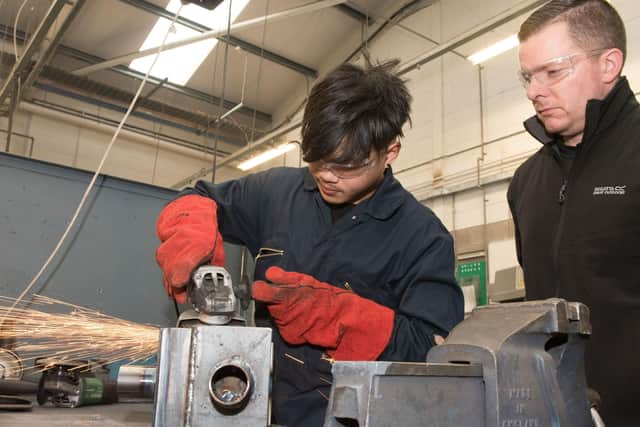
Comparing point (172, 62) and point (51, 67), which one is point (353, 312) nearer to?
point (172, 62)

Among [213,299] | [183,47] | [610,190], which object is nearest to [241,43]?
[183,47]

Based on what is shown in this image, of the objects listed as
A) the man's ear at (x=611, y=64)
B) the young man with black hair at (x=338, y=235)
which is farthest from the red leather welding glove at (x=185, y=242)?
the man's ear at (x=611, y=64)

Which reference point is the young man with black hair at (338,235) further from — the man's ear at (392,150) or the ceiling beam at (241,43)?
the ceiling beam at (241,43)

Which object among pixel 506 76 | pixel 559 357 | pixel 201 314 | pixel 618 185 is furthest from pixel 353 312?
pixel 506 76

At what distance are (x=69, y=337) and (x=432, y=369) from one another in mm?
2264

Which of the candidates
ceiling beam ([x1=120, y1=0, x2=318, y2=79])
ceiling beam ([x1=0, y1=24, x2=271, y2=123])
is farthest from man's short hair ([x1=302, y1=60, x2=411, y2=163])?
ceiling beam ([x1=0, y1=24, x2=271, y2=123])

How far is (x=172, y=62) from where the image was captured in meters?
7.30

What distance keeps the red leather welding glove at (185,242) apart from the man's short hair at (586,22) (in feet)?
3.61

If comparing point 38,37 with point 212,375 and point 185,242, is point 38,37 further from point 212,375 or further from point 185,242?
point 212,375

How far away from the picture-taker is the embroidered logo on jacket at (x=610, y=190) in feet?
4.83

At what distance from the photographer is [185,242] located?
1268 millimetres

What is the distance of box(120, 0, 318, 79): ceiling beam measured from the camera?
6.28 metres

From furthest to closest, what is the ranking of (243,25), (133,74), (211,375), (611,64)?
1. (133,74)
2. (243,25)
3. (611,64)
4. (211,375)

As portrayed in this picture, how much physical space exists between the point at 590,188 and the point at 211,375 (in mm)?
1181
